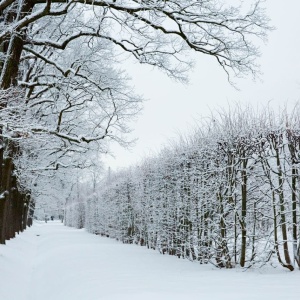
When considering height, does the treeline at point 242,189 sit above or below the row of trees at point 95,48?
below

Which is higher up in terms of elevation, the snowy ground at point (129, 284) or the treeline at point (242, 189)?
the treeline at point (242, 189)

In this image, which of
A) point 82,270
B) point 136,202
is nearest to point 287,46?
point 82,270

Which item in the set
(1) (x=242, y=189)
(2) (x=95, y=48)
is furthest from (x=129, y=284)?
(2) (x=95, y=48)

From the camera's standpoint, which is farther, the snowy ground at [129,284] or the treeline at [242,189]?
the treeline at [242,189]

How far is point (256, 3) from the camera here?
288 inches

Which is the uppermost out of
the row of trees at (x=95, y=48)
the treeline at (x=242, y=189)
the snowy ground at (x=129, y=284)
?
the row of trees at (x=95, y=48)

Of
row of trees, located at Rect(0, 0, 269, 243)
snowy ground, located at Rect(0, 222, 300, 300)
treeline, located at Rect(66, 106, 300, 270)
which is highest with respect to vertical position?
row of trees, located at Rect(0, 0, 269, 243)

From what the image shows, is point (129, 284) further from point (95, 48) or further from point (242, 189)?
point (95, 48)

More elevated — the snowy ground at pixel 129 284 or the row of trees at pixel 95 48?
the row of trees at pixel 95 48

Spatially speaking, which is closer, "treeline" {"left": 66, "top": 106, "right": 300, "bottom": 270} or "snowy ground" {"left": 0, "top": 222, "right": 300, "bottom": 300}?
"snowy ground" {"left": 0, "top": 222, "right": 300, "bottom": 300}

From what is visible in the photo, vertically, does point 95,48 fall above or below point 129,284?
above

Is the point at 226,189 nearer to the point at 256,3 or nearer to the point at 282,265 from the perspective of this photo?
the point at 282,265

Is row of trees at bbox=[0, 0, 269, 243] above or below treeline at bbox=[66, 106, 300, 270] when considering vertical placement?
above

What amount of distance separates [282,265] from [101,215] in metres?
27.4
